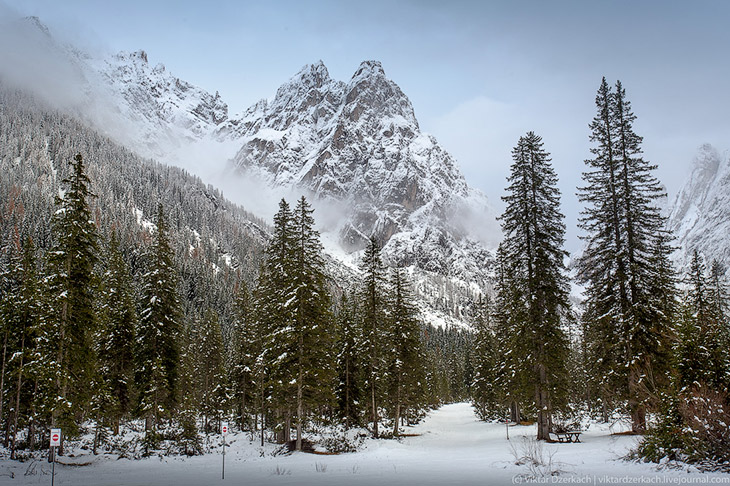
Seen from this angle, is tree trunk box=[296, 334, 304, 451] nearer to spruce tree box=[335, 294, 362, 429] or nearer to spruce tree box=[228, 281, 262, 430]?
spruce tree box=[228, 281, 262, 430]

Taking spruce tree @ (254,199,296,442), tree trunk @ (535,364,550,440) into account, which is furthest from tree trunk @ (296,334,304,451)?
tree trunk @ (535,364,550,440)

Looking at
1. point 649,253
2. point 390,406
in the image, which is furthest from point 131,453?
point 649,253

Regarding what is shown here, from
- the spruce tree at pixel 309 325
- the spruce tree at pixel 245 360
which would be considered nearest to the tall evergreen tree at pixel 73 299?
the spruce tree at pixel 309 325

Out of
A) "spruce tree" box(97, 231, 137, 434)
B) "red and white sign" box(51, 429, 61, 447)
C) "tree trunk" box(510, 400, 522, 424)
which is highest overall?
"spruce tree" box(97, 231, 137, 434)

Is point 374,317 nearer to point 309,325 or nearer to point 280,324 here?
point 309,325

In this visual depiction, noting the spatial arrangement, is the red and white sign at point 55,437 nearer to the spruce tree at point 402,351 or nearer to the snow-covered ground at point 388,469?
the snow-covered ground at point 388,469

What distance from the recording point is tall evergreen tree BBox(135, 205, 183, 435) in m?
29.0

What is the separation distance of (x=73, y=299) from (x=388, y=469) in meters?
17.6

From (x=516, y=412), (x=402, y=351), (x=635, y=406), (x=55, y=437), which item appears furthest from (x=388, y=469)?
(x=516, y=412)

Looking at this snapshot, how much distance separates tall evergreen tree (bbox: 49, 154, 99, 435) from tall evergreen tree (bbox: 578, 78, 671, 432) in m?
26.1

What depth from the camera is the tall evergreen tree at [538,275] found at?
23.5 m

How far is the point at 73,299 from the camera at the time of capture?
2288 cm

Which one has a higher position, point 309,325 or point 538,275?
point 538,275

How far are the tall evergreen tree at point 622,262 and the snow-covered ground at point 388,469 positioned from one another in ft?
11.9
